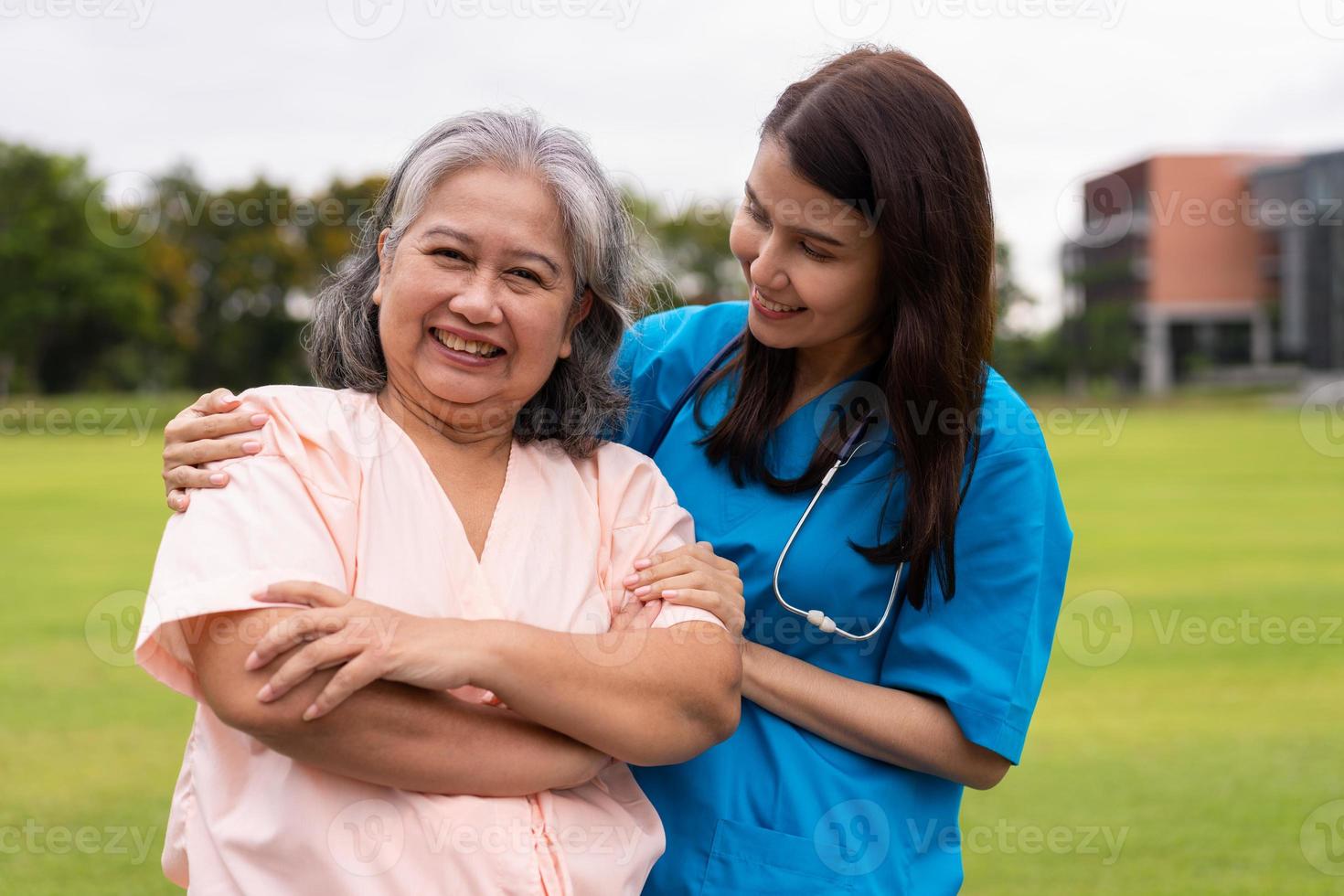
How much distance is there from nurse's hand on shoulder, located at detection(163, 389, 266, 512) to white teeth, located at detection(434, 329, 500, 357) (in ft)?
0.98

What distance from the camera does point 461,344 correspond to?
1.95 metres

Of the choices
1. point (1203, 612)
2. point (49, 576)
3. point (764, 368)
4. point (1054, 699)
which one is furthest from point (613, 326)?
point (49, 576)

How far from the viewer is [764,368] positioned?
2.46m

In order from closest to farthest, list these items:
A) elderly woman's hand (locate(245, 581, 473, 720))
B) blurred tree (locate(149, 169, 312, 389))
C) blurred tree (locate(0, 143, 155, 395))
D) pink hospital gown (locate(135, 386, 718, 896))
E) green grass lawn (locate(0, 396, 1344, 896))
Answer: elderly woman's hand (locate(245, 581, 473, 720))
pink hospital gown (locate(135, 386, 718, 896))
green grass lawn (locate(0, 396, 1344, 896))
blurred tree (locate(0, 143, 155, 395))
blurred tree (locate(149, 169, 312, 389))

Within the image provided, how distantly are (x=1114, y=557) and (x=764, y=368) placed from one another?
444 inches

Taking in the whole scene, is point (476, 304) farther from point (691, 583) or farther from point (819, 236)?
point (819, 236)

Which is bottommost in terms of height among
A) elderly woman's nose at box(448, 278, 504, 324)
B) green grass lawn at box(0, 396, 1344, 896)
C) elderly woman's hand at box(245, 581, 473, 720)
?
green grass lawn at box(0, 396, 1344, 896)

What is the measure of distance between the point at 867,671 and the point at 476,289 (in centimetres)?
100

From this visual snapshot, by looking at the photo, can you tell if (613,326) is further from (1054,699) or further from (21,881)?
(1054,699)

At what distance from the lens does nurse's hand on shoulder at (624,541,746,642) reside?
1.93 m

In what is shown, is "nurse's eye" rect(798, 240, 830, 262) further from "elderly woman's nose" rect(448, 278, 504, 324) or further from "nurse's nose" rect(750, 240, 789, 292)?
"elderly woman's nose" rect(448, 278, 504, 324)

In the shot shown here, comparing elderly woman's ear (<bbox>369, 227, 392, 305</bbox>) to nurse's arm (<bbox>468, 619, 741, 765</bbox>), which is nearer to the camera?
nurse's arm (<bbox>468, 619, 741, 765</bbox>)

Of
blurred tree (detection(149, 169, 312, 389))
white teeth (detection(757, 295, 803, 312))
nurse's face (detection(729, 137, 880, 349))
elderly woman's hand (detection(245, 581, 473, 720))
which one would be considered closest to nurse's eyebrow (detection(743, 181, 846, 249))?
nurse's face (detection(729, 137, 880, 349))

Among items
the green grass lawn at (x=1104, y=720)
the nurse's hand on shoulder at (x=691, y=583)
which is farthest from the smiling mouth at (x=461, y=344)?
the green grass lawn at (x=1104, y=720)
